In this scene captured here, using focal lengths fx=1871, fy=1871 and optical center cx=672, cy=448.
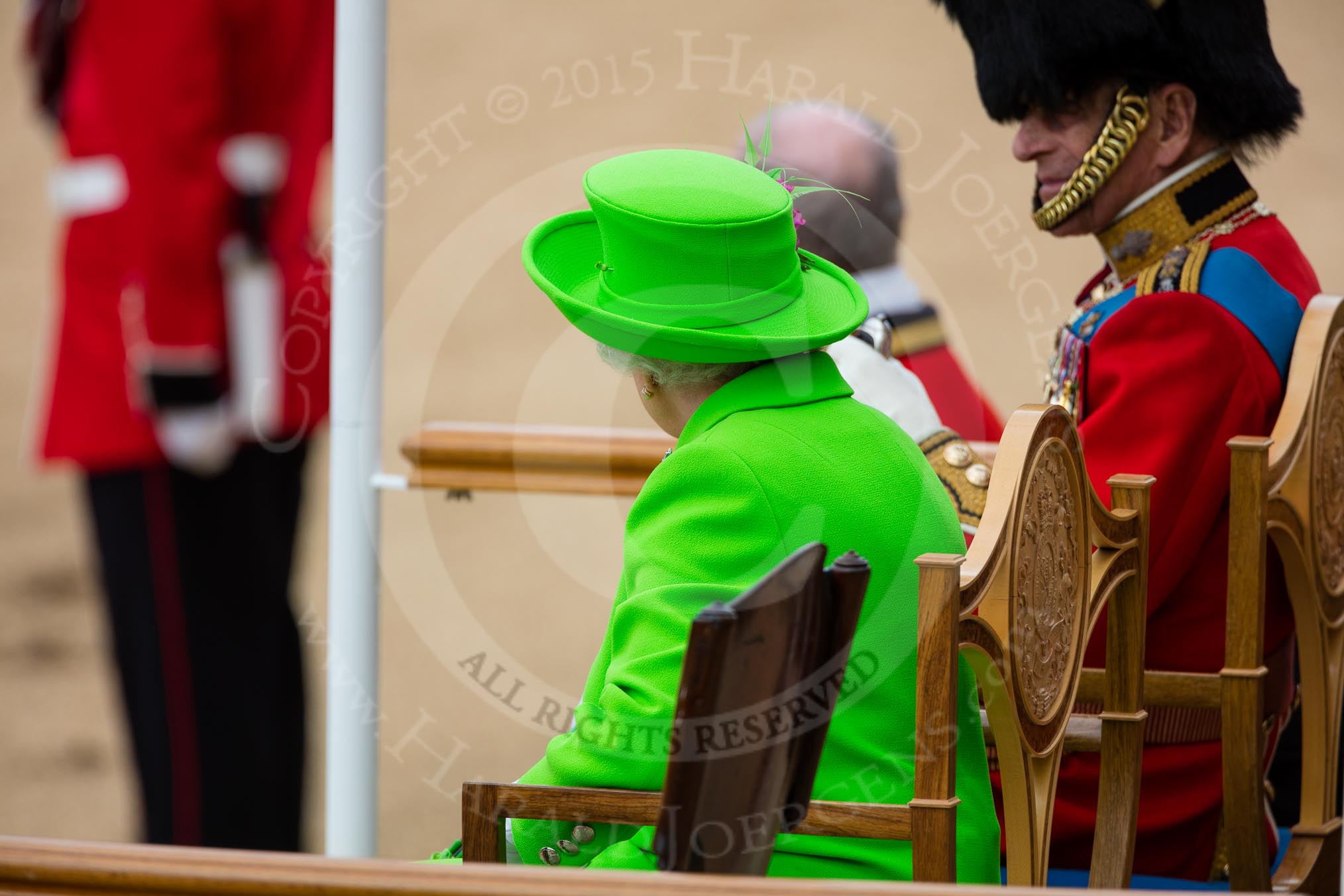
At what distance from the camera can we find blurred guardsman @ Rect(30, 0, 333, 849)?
3980 millimetres

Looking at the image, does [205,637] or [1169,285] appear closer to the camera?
[1169,285]

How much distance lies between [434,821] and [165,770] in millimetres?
1765

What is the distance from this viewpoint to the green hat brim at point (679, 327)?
6.72 feet

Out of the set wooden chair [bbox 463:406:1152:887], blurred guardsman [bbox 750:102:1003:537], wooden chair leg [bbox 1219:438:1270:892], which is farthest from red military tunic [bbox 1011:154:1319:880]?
blurred guardsman [bbox 750:102:1003:537]

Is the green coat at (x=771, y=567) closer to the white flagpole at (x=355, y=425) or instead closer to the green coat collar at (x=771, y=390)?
the green coat collar at (x=771, y=390)

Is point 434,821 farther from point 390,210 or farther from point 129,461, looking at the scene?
point 390,210

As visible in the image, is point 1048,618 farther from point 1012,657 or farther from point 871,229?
point 871,229

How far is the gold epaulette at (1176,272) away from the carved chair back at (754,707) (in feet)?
3.77

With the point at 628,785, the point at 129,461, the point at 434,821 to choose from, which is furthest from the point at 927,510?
the point at 434,821

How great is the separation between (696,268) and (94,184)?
238 cm

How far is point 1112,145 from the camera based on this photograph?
285 cm

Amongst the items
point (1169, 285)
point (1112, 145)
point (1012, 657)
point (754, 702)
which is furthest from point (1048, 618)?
point (1112, 145)

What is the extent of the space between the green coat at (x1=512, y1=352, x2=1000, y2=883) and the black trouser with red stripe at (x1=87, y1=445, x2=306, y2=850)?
2161mm

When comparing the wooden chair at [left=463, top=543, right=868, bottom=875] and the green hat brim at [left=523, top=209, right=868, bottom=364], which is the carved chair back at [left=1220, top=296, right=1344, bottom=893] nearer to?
the green hat brim at [left=523, top=209, right=868, bottom=364]
